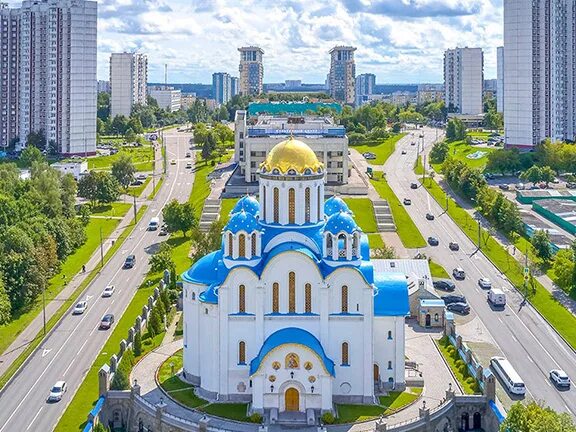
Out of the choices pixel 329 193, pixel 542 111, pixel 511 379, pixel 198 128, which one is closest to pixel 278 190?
pixel 511 379

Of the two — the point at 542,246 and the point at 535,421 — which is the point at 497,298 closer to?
the point at 542,246

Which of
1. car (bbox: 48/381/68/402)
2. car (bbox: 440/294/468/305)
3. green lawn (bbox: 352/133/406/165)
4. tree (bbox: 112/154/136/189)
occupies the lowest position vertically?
car (bbox: 48/381/68/402)

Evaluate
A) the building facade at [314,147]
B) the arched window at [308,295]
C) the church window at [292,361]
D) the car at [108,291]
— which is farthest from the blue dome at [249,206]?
the building facade at [314,147]

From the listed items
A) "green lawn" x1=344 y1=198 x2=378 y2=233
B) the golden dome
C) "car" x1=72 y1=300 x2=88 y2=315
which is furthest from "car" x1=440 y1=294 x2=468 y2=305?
"car" x1=72 y1=300 x2=88 y2=315

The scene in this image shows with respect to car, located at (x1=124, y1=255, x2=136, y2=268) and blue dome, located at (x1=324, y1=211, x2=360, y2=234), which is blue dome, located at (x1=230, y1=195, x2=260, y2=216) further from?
car, located at (x1=124, y1=255, x2=136, y2=268)

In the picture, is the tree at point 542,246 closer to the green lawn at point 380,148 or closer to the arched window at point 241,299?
the arched window at point 241,299

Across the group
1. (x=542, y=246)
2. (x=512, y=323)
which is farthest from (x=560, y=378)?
(x=542, y=246)
